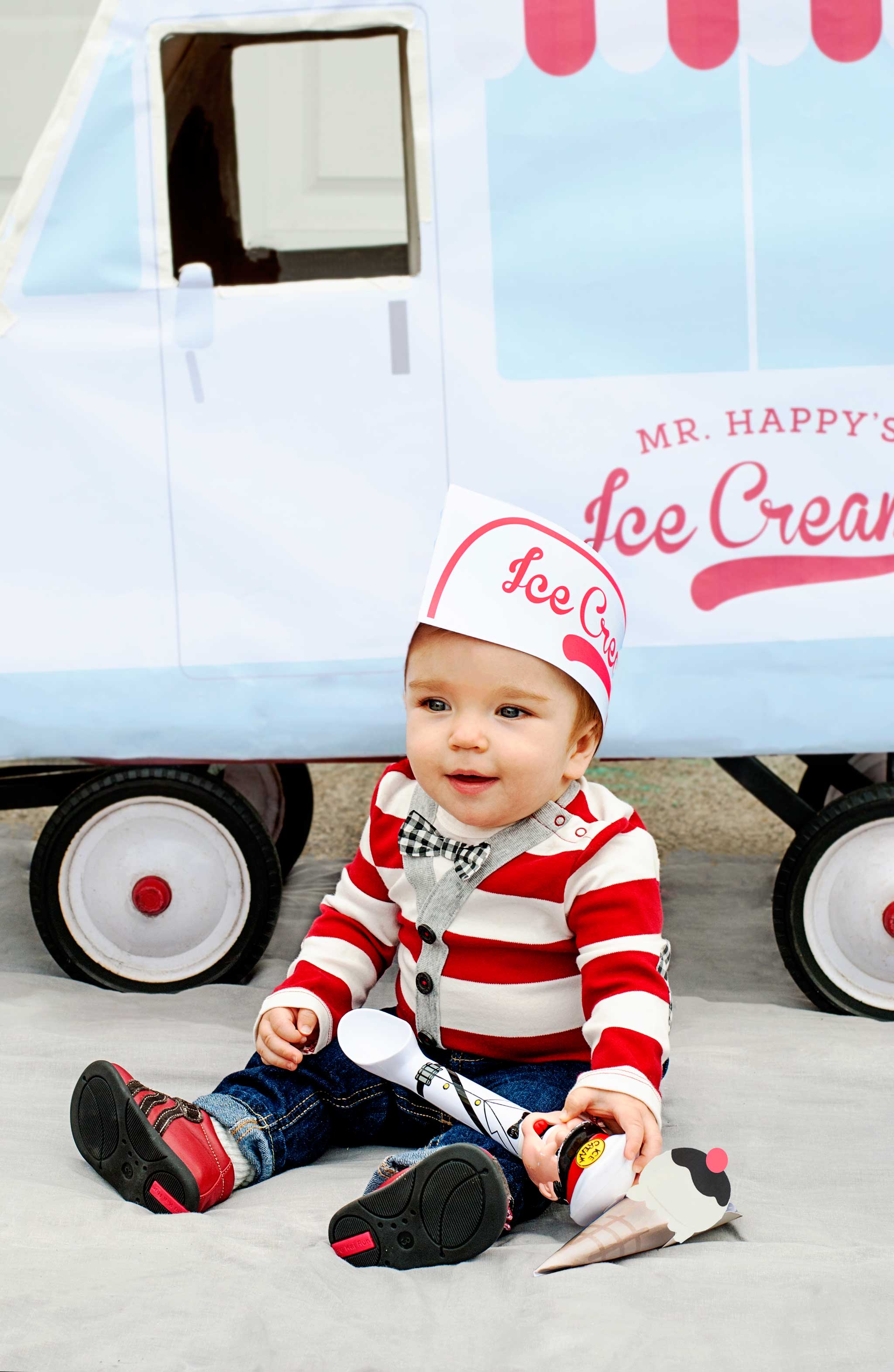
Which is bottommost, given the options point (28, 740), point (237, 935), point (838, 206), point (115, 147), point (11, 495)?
point (237, 935)

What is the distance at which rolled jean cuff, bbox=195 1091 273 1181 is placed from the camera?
133 centimetres

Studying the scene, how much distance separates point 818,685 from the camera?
5.84 ft

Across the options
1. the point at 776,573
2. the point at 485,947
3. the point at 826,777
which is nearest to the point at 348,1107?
the point at 485,947

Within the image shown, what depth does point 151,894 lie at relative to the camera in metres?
1.90

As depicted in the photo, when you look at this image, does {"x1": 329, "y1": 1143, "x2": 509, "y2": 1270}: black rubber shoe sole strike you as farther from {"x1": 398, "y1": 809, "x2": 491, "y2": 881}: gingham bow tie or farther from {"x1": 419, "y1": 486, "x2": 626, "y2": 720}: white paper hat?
{"x1": 419, "y1": 486, "x2": 626, "y2": 720}: white paper hat

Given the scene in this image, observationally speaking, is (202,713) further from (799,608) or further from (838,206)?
(838,206)

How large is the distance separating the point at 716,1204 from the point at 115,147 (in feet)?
4.87

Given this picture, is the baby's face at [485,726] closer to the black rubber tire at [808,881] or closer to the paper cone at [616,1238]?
the paper cone at [616,1238]

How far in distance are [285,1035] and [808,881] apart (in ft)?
2.74

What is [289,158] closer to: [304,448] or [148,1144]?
[304,448]

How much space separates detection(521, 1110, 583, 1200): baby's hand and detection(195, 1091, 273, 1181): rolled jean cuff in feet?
0.98

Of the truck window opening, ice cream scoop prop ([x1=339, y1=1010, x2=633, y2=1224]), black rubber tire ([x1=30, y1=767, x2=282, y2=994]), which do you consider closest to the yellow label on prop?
ice cream scoop prop ([x1=339, y1=1010, x2=633, y2=1224])

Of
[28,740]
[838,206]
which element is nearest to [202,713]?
[28,740]

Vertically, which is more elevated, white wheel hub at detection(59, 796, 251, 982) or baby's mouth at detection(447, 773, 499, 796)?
baby's mouth at detection(447, 773, 499, 796)
